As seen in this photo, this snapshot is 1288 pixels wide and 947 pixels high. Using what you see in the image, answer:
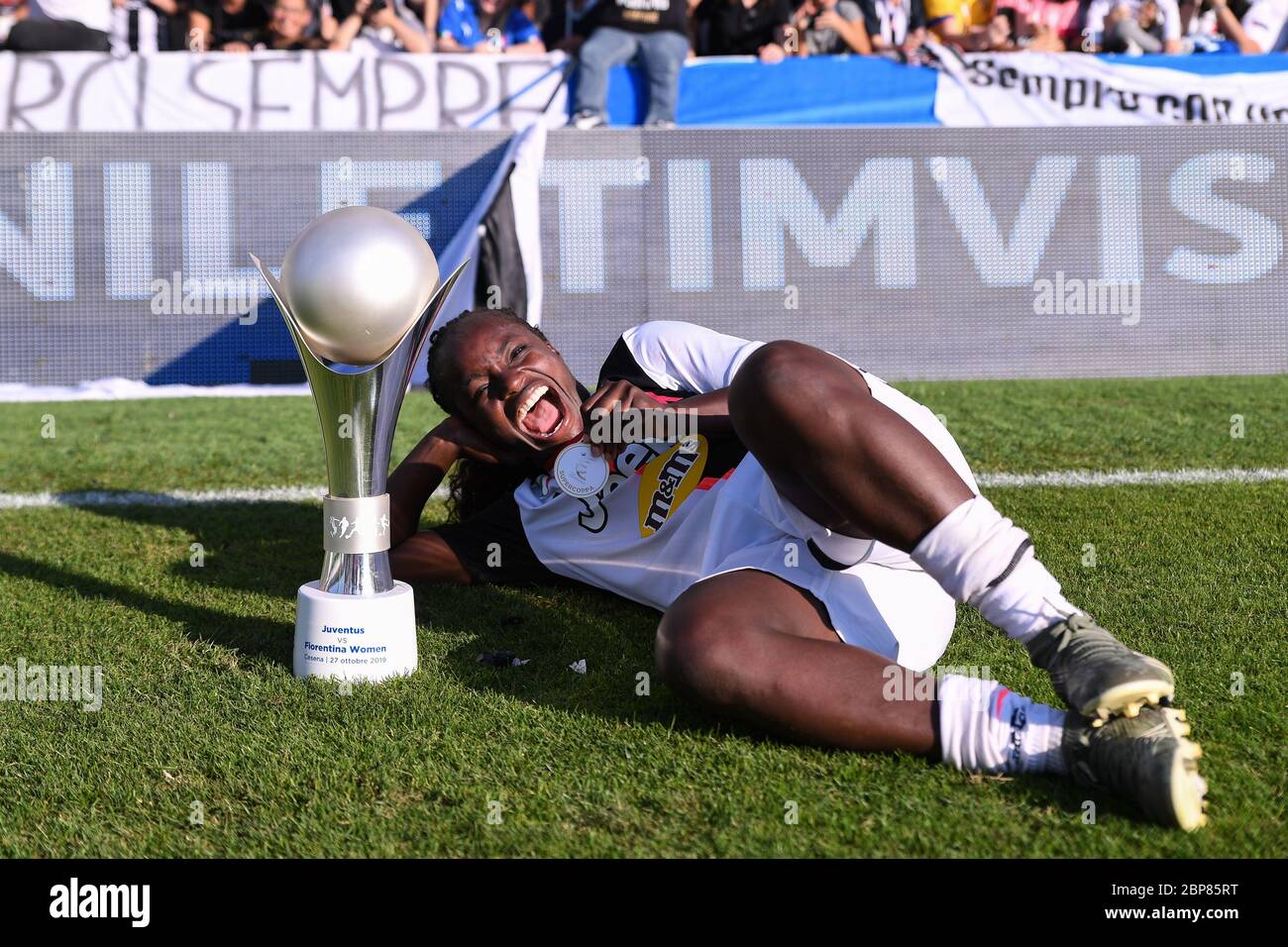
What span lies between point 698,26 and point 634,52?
162cm

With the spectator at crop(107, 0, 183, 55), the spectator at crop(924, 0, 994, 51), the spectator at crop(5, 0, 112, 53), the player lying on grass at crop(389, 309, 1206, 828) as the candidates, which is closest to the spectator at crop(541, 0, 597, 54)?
the spectator at crop(924, 0, 994, 51)

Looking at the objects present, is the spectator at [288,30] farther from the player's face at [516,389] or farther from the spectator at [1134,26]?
the player's face at [516,389]

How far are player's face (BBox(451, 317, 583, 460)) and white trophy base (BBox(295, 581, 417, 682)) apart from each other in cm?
58

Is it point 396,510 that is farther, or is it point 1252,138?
point 1252,138

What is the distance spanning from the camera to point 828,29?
32.6 feet

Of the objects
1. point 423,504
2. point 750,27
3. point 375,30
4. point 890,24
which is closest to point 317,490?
point 423,504

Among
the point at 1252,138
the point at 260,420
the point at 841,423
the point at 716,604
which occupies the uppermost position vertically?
the point at 1252,138

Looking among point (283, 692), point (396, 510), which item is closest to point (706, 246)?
point (396, 510)

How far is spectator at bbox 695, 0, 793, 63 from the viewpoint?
9711mm

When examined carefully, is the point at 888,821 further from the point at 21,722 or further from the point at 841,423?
the point at 21,722

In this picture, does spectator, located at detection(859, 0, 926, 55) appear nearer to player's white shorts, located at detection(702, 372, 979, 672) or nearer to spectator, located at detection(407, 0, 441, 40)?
spectator, located at detection(407, 0, 441, 40)

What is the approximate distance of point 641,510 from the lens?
276cm
